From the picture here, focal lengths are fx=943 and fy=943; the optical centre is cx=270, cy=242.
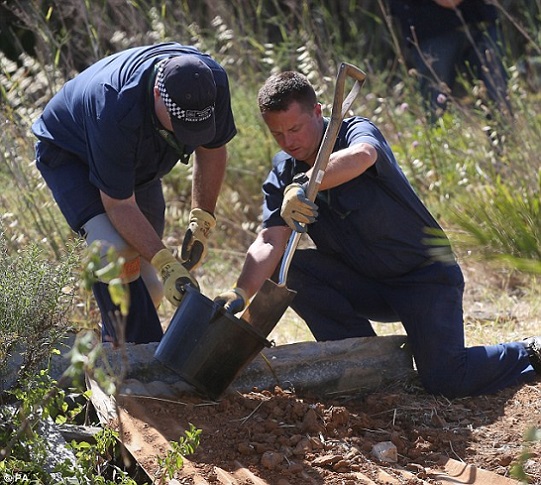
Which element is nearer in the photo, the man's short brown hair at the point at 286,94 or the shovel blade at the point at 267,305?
the shovel blade at the point at 267,305

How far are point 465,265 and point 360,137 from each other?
180 centimetres

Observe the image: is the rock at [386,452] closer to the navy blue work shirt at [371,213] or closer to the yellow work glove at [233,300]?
the yellow work glove at [233,300]

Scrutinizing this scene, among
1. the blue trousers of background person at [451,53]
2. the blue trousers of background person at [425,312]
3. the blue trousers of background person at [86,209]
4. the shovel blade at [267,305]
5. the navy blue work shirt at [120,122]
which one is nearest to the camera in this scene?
the shovel blade at [267,305]

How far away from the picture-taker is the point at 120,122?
11.2 ft

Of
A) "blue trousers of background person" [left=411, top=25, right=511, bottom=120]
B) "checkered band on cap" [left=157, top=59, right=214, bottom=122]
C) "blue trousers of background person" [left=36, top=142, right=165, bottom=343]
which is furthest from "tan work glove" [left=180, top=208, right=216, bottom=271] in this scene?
"blue trousers of background person" [left=411, top=25, right=511, bottom=120]

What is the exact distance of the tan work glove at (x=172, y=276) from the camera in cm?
336

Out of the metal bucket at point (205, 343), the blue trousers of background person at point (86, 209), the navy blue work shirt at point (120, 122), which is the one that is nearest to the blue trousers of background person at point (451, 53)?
the navy blue work shirt at point (120, 122)

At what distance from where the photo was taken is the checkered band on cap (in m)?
3.29

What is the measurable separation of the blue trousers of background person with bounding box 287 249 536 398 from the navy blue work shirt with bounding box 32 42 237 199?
0.71m

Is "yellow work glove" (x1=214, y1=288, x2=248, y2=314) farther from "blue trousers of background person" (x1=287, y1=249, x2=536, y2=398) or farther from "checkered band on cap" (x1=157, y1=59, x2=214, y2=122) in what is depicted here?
"checkered band on cap" (x1=157, y1=59, x2=214, y2=122)

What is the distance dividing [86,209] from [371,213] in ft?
3.64

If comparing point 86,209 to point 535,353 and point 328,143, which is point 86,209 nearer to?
point 328,143

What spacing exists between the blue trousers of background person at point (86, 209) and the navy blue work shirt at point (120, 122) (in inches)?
2.1

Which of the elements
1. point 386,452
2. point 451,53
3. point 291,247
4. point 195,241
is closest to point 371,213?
point 291,247
